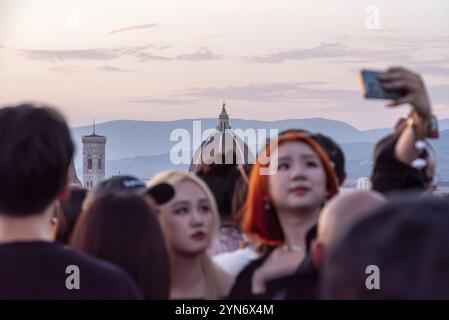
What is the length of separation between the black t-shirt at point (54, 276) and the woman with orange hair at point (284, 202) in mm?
1312

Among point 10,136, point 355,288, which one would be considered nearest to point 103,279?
point 10,136

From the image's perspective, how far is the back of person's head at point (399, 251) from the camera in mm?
1594

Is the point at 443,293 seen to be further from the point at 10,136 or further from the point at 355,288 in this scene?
the point at 10,136

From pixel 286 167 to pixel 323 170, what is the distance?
0.18 metres

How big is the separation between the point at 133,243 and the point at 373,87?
4.10 ft

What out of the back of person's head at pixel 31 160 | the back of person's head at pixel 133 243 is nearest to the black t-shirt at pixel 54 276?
the back of person's head at pixel 31 160

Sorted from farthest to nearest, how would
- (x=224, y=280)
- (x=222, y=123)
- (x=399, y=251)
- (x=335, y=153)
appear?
1. (x=222, y=123)
2. (x=335, y=153)
3. (x=224, y=280)
4. (x=399, y=251)

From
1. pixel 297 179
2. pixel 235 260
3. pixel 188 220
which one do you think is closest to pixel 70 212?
pixel 188 220

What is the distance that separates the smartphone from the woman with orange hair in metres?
0.73

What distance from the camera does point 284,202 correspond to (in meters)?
4.48

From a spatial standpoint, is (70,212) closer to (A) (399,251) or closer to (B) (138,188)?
(B) (138,188)

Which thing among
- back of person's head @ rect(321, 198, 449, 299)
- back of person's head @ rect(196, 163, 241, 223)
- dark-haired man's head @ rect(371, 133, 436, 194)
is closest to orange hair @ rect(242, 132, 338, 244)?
dark-haired man's head @ rect(371, 133, 436, 194)

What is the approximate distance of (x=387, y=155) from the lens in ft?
15.4

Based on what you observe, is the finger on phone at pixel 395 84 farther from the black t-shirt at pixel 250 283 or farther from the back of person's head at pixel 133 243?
the back of person's head at pixel 133 243
